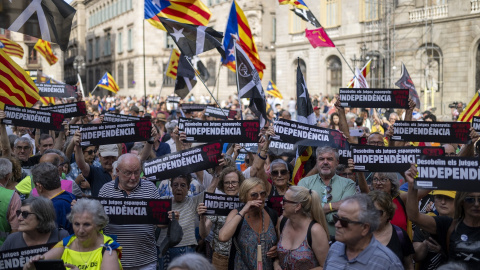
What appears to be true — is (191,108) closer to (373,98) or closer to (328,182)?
(373,98)

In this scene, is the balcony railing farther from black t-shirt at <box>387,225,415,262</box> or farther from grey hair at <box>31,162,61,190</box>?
grey hair at <box>31,162,61,190</box>

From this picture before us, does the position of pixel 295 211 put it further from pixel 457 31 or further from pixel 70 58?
pixel 70 58

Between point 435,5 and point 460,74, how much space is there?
3.65 metres

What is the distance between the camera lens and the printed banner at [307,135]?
22.9 ft

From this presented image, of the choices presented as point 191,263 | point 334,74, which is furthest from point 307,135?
point 334,74

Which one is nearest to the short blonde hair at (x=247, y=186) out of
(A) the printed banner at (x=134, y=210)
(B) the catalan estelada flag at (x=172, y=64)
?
(A) the printed banner at (x=134, y=210)

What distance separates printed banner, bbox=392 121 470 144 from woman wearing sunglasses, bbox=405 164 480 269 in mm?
2463

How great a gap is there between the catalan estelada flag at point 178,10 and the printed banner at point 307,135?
4860 millimetres

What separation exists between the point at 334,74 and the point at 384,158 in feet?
98.0

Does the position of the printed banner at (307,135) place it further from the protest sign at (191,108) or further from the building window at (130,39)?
the building window at (130,39)

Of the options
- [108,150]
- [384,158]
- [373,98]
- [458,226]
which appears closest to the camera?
[458,226]

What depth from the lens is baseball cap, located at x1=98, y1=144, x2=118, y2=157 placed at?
24.8 feet

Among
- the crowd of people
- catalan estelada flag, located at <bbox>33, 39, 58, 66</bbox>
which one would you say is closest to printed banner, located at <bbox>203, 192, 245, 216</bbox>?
the crowd of people

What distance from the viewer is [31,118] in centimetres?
794
